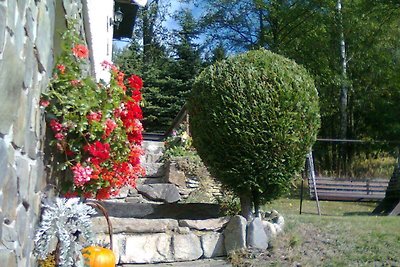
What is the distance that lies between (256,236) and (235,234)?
193mm

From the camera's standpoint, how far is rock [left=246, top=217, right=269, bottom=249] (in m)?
5.15

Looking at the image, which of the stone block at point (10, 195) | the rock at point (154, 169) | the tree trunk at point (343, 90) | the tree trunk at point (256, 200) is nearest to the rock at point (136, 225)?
the tree trunk at point (256, 200)

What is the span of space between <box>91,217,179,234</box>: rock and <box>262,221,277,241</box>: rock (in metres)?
0.83

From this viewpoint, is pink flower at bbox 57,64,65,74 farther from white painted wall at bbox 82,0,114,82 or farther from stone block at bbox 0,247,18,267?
white painted wall at bbox 82,0,114,82

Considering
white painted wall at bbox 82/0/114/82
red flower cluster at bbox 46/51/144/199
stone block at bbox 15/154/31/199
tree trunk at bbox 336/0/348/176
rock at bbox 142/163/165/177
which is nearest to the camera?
stone block at bbox 15/154/31/199

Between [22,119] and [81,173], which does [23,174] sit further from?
[81,173]

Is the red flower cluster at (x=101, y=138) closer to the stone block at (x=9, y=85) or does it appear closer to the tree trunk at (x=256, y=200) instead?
the stone block at (x=9, y=85)

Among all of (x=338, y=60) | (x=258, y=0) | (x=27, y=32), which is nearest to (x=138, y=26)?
(x=258, y=0)

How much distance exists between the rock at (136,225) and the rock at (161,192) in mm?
3707

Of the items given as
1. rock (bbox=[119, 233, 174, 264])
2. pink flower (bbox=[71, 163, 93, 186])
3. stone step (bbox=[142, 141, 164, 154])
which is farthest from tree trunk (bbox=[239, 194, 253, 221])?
stone step (bbox=[142, 141, 164, 154])

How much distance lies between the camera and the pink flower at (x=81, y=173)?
4.04 meters

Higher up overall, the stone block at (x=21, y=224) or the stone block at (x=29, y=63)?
the stone block at (x=29, y=63)

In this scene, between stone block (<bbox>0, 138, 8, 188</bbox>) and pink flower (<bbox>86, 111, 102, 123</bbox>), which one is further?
pink flower (<bbox>86, 111, 102, 123</bbox>)

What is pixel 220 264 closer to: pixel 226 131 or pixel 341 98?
pixel 226 131
